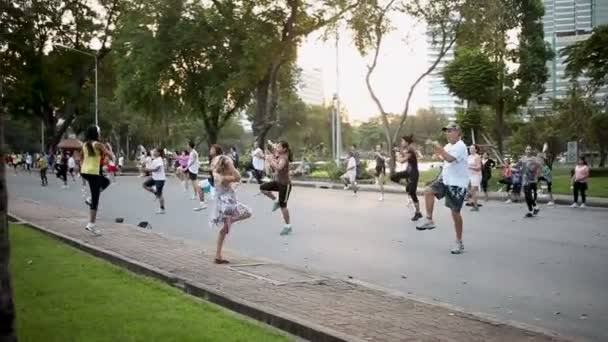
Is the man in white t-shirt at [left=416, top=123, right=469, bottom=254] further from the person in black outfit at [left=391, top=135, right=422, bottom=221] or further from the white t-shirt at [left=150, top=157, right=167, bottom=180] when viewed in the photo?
the white t-shirt at [left=150, top=157, right=167, bottom=180]

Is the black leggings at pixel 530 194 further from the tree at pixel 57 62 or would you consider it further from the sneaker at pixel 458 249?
the tree at pixel 57 62

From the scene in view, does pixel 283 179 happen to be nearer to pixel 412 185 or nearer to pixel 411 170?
pixel 412 185

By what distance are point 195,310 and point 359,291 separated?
182cm

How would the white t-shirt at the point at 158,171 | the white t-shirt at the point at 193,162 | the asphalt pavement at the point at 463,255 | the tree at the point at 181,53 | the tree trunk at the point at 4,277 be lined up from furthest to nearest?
1. the tree at the point at 181,53
2. the white t-shirt at the point at 193,162
3. the white t-shirt at the point at 158,171
4. the asphalt pavement at the point at 463,255
5. the tree trunk at the point at 4,277

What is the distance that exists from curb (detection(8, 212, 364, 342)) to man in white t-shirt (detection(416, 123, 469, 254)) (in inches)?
176

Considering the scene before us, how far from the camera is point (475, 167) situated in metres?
18.8

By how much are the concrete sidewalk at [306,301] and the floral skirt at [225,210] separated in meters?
0.51

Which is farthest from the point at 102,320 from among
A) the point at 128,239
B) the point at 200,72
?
the point at 200,72

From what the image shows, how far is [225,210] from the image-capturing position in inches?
371

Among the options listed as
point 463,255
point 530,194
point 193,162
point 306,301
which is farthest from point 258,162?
point 306,301

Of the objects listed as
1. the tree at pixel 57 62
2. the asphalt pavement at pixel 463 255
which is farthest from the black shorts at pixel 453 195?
the tree at pixel 57 62

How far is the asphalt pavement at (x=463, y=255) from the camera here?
7.23 m

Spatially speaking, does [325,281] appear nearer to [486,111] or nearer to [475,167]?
[475,167]

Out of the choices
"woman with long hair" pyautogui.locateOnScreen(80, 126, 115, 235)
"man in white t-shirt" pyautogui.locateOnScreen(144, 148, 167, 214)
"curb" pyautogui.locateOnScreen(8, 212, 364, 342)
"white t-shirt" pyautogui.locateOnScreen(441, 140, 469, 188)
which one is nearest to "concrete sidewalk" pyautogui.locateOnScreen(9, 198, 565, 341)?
"curb" pyautogui.locateOnScreen(8, 212, 364, 342)
